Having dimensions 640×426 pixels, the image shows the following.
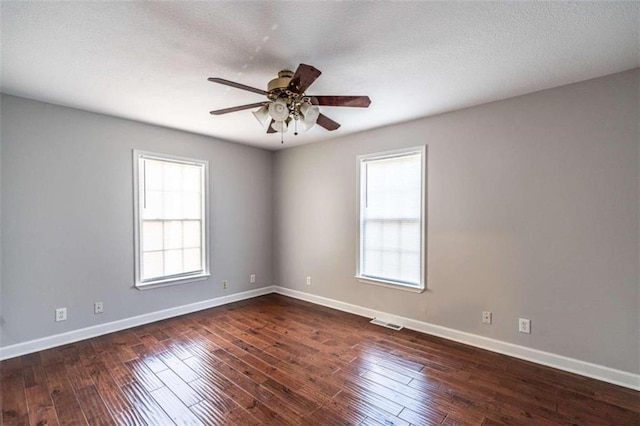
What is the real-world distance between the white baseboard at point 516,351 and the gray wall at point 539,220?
6 centimetres

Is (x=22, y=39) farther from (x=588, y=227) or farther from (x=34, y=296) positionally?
(x=588, y=227)

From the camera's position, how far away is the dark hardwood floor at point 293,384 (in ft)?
6.55

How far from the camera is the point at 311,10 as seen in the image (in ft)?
5.48

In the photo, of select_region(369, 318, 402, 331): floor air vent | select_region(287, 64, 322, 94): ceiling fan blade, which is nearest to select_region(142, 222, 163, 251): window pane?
select_region(287, 64, 322, 94): ceiling fan blade

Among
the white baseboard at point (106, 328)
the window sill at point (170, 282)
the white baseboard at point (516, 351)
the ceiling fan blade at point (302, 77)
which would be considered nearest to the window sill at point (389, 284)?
the white baseboard at point (516, 351)

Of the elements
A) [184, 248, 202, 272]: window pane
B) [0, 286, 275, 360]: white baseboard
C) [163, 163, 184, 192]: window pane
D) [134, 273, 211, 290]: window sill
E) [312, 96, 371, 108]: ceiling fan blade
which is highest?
[312, 96, 371, 108]: ceiling fan blade

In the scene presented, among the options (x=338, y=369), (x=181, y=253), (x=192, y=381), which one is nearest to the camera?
(x=192, y=381)

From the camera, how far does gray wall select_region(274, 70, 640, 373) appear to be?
2.36 metres

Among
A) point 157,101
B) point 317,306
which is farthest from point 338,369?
point 157,101

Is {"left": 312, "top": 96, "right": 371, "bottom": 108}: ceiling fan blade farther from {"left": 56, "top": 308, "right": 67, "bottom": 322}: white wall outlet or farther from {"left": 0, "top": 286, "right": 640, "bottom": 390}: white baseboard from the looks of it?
{"left": 56, "top": 308, "right": 67, "bottom": 322}: white wall outlet

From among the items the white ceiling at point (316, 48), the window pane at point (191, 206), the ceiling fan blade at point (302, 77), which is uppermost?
the white ceiling at point (316, 48)

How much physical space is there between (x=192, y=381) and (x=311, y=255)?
8.30ft

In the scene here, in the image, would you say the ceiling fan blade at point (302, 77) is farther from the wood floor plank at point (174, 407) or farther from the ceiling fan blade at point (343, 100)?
the wood floor plank at point (174, 407)

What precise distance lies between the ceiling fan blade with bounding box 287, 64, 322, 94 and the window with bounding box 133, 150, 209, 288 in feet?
8.55
